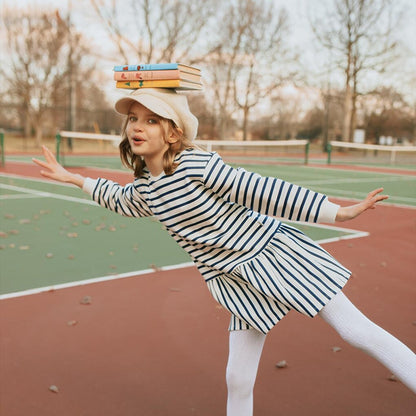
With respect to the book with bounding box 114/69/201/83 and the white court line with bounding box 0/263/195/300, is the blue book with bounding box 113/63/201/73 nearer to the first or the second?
the book with bounding box 114/69/201/83

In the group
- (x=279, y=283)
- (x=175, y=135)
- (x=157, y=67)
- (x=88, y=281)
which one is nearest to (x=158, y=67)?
(x=157, y=67)

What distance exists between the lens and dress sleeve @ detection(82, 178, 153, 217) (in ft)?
8.55

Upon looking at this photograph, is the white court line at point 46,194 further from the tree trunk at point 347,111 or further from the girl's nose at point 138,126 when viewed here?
the tree trunk at point 347,111

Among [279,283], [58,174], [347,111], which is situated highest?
[347,111]

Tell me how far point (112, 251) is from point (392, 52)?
34008mm

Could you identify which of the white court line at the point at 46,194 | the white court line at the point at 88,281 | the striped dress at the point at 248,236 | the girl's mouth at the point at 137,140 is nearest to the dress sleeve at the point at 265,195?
the striped dress at the point at 248,236

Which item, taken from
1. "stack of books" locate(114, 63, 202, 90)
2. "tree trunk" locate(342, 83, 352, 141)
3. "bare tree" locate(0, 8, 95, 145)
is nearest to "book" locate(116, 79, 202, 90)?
"stack of books" locate(114, 63, 202, 90)

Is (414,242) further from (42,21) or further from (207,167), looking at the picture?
(42,21)

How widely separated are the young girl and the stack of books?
4 centimetres

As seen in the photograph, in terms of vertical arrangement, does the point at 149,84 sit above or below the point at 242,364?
above

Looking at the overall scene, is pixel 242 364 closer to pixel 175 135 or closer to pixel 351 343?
pixel 351 343

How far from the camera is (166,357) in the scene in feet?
11.8

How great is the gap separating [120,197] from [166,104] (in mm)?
591

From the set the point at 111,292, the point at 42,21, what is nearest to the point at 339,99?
the point at 42,21
